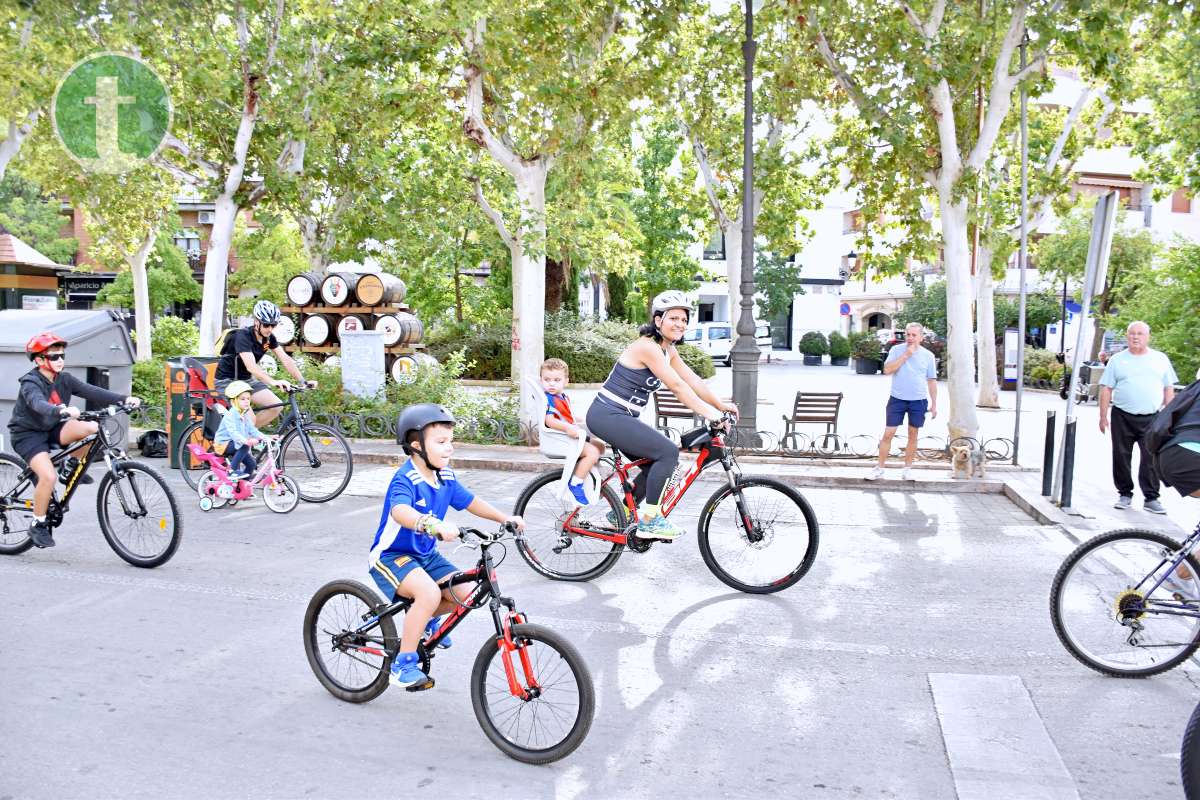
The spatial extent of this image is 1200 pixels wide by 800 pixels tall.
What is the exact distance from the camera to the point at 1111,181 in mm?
48031

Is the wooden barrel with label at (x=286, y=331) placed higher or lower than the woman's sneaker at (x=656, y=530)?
higher

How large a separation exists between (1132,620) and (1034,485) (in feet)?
21.6

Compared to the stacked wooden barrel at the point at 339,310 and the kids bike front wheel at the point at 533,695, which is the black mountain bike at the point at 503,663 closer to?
the kids bike front wheel at the point at 533,695

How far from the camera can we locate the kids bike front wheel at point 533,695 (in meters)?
3.92

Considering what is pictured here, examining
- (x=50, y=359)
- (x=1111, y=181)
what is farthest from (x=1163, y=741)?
(x=1111, y=181)

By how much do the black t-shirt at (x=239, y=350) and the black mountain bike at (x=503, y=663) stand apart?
19.7ft

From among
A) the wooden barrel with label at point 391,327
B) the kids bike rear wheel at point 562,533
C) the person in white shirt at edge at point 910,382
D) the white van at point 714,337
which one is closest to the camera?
the kids bike rear wheel at point 562,533

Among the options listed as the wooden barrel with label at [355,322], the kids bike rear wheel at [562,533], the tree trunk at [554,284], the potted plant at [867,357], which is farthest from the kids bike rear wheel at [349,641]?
the potted plant at [867,357]

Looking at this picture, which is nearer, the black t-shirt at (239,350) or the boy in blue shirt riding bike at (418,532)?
the boy in blue shirt riding bike at (418,532)

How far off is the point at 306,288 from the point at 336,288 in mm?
764

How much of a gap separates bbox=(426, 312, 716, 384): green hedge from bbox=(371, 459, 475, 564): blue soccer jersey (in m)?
23.9

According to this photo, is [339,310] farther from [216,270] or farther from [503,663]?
[503,663]

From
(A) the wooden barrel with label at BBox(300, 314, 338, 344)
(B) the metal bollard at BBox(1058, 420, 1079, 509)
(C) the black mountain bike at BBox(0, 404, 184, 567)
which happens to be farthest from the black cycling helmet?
(A) the wooden barrel with label at BBox(300, 314, 338, 344)

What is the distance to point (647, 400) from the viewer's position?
6688 mm
